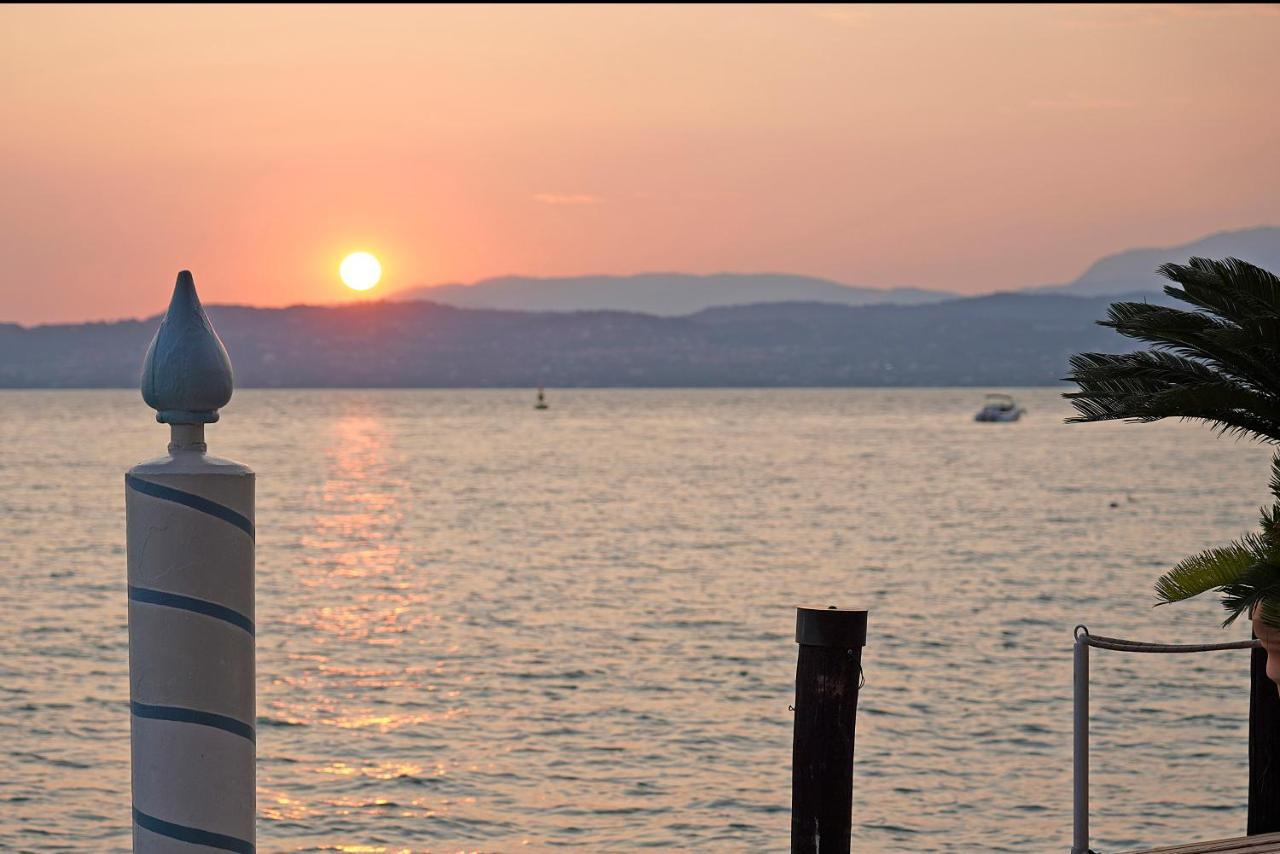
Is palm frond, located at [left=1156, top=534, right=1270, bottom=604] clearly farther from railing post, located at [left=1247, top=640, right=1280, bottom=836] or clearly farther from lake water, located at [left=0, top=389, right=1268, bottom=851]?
lake water, located at [left=0, top=389, right=1268, bottom=851]

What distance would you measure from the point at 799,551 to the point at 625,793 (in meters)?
30.1

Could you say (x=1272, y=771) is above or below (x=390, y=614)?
above

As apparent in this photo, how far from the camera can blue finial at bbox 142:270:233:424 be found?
4539 millimetres

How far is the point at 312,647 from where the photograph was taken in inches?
1111

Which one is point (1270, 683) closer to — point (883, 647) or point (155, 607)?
point (155, 607)

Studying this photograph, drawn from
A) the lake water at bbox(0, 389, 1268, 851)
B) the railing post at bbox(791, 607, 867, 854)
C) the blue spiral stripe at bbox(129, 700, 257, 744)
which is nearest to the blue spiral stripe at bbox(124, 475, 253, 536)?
the blue spiral stripe at bbox(129, 700, 257, 744)

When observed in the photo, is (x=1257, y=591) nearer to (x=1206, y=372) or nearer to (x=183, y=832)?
(x=1206, y=372)

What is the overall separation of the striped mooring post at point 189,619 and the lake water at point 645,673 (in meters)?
11.1

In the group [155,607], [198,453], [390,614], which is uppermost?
[198,453]

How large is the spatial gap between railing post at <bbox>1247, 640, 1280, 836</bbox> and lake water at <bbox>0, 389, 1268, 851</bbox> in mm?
6845

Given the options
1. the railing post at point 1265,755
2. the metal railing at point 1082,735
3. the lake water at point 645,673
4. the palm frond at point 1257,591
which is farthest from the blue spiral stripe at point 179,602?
the lake water at point 645,673

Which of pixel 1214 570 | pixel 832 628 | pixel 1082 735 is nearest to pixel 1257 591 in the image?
pixel 1214 570

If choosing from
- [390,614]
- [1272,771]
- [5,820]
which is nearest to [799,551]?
[390,614]

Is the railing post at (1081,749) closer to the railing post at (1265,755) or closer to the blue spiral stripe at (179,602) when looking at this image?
the railing post at (1265,755)
